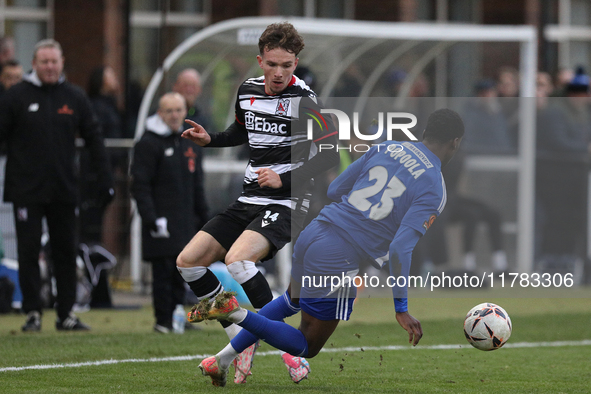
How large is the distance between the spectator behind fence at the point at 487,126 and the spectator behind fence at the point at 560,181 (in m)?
0.49

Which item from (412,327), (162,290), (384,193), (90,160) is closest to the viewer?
(412,327)

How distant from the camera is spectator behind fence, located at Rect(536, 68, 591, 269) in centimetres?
1321

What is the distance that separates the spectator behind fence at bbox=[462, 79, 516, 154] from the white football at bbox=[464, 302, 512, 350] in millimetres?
7464

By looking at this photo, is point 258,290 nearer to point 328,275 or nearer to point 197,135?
point 328,275

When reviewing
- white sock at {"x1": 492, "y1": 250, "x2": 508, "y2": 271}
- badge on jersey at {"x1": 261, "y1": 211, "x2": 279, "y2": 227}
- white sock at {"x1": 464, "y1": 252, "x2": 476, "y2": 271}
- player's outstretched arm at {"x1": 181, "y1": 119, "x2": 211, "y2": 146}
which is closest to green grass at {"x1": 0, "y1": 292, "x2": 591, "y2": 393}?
badge on jersey at {"x1": 261, "y1": 211, "x2": 279, "y2": 227}

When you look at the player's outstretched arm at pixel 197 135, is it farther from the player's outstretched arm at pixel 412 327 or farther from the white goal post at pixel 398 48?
the white goal post at pixel 398 48

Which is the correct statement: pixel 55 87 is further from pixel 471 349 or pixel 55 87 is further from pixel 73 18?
pixel 73 18

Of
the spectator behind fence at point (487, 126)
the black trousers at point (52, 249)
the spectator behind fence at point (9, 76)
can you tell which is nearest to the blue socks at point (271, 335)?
the black trousers at point (52, 249)

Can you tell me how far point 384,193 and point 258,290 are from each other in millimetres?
1131

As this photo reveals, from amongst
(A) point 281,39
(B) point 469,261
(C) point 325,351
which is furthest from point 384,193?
(B) point 469,261

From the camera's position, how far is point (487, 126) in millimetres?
13180

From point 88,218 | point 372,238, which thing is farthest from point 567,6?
point 372,238

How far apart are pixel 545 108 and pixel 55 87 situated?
290 inches

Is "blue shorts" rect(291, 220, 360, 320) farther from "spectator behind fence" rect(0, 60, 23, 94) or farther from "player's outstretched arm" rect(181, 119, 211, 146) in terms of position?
"spectator behind fence" rect(0, 60, 23, 94)
